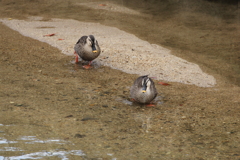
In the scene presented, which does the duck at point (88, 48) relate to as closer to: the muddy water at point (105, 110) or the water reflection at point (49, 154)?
the muddy water at point (105, 110)

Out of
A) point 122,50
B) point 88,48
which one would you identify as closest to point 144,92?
point 88,48

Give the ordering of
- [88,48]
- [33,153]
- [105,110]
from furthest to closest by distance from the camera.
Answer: [88,48] < [105,110] < [33,153]

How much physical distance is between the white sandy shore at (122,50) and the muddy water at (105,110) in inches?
13.6

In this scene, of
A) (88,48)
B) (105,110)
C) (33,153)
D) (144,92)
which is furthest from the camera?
(88,48)

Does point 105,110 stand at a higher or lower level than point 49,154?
lower

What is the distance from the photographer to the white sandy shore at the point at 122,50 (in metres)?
7.16

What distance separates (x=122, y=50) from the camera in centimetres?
831

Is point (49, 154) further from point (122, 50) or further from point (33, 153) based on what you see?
point (122, 50)

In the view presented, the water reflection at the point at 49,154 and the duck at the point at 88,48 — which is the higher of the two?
the duck at the point at 88,48

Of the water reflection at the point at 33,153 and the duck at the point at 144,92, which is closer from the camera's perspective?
the water reflection at the point at 33,153

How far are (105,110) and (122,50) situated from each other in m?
3.55

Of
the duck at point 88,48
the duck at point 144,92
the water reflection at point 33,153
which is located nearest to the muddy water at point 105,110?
the water reflection at point 33,153

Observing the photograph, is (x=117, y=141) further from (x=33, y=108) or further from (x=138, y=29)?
(x=138, y=29)

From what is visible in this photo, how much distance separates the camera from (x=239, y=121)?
4812mm
